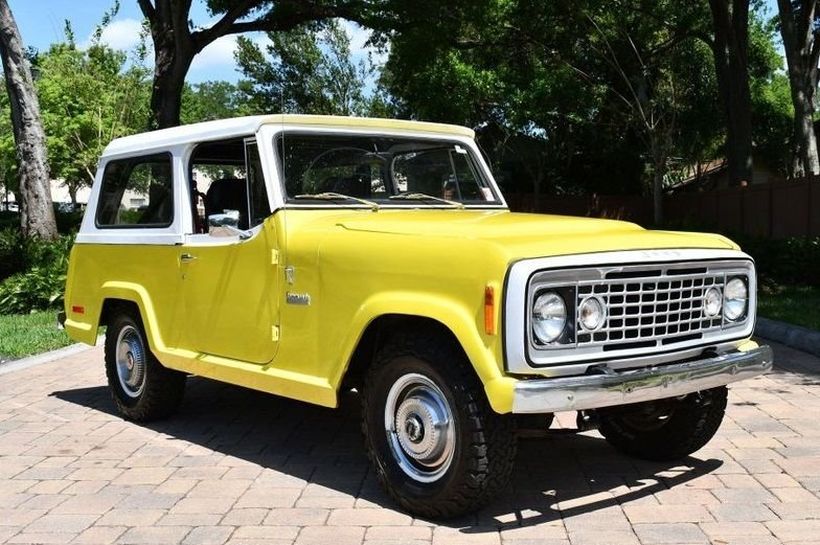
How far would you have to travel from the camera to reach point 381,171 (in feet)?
17.8

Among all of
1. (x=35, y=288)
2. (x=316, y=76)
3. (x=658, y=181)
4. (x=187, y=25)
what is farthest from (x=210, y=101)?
(x=35, y=288)

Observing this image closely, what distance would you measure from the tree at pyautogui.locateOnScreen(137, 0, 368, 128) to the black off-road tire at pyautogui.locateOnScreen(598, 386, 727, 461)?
42.6 feet

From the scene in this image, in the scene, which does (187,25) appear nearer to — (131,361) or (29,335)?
(29,335)

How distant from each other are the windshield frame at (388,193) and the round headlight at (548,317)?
175 cm

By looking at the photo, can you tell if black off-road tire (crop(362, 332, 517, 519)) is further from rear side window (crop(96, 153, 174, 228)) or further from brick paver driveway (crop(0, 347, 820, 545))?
rear side window (crop(96, 153, 174, 228))

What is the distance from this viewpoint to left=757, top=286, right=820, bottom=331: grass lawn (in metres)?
9.73

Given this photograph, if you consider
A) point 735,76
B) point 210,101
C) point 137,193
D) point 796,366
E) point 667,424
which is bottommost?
point 796,366

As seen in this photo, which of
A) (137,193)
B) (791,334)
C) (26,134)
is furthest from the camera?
(26,134)

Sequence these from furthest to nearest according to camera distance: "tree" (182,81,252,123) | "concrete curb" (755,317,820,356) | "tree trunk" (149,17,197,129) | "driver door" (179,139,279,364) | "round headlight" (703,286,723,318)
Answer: "tree" (182,81,252,123), "tree trunk" (149,17,197,129), "concrete curb" (755,317,820,356), "driver door" (179,139,279,364), "round headlight" (703,286,723,318)

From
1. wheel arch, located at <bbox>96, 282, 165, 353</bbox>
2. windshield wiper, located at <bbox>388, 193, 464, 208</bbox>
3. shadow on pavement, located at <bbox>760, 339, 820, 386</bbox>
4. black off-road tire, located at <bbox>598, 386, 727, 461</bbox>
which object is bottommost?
shadow on pavement, located at <bbox>760, 339, 820, 386</bbox>

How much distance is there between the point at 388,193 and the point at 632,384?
2.21m

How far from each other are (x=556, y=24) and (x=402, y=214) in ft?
67.9

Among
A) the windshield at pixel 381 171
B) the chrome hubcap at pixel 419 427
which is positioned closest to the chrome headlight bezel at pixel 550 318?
the chrome hubcap at pixel 419 427

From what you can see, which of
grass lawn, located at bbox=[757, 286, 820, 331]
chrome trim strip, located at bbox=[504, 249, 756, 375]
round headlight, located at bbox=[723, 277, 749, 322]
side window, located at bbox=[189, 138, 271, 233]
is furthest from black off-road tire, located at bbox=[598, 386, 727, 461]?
grass lawn, located at bbox=[757, 286, 820, 331]
